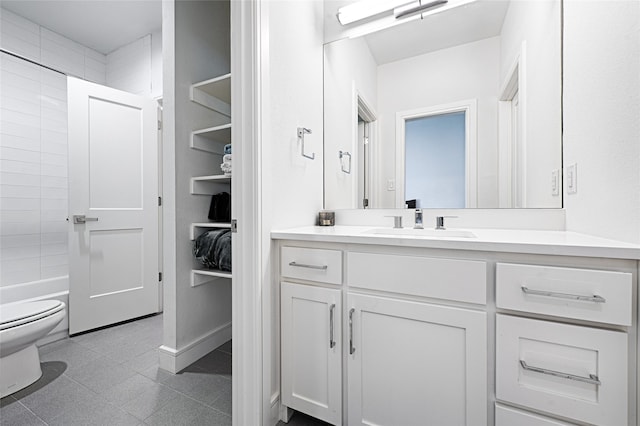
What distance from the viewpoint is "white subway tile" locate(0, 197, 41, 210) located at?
2.35 metres

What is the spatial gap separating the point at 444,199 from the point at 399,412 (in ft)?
3.29

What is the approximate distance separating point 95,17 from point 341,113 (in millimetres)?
2422

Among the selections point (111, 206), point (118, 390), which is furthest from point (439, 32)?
point (111, 206)

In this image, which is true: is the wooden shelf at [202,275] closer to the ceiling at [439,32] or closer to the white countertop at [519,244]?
the white countertop at [519,244]

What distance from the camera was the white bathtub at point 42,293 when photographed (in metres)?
2.08

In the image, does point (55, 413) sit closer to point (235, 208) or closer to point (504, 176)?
point (235, 208)

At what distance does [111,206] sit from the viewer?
2.28 m

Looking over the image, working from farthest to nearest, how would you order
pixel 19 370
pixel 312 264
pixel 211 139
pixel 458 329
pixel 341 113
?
pixel 211 139 → pixel 341 113 → pixel 19 370 → pixel 312 264 → pixel 458 329

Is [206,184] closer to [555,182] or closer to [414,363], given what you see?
[414,363]

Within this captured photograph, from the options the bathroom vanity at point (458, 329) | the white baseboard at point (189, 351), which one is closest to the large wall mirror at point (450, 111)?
the bathroom vanity at point (458, 329)

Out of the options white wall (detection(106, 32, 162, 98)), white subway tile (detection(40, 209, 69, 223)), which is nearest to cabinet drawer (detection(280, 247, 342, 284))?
white wall (detection(106, 32, 162, 98))

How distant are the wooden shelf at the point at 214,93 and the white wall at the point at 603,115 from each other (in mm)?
1609

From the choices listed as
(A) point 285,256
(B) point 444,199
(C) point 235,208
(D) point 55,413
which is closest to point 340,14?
(B) point 444,199

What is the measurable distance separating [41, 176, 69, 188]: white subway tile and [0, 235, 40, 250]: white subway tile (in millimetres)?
430
